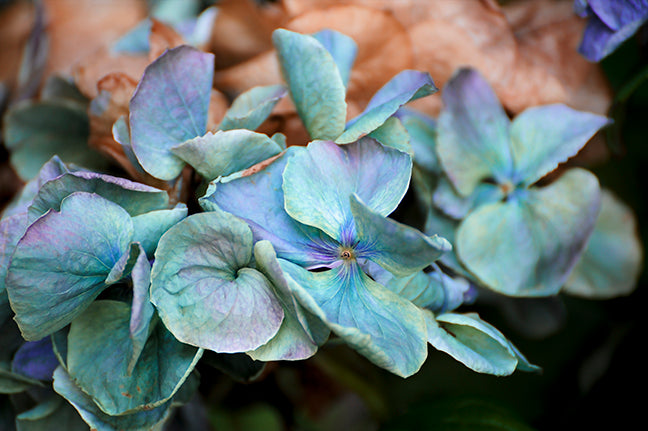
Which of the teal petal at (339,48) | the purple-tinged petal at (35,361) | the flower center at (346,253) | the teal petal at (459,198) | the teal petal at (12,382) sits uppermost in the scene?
the teal petal at (339,48)

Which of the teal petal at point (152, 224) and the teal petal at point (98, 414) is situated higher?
the teal petal at point (152, 224)

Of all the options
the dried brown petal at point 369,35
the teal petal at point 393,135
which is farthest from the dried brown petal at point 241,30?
the teal petal at point 393,135

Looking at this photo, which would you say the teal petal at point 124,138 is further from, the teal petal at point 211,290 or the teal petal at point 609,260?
the teal petal at point 609,260

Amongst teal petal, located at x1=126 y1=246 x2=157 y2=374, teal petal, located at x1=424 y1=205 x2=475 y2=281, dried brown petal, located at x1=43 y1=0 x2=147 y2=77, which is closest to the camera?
teal petal, located at x1=126 y1=246 x2=157 y2=374

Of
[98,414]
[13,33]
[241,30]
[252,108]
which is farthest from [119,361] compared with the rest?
[13,33]

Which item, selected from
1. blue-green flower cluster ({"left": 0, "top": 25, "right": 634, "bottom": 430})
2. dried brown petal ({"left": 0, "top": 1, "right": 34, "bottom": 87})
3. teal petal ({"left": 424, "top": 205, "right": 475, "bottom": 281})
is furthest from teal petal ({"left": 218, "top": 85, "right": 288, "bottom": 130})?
dried brown petal ({"left": 0, "top": 1, "right": 34, "bottom": 87})

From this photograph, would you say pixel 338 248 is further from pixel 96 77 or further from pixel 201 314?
pixel 96 77

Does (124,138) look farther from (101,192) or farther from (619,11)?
(619,11)

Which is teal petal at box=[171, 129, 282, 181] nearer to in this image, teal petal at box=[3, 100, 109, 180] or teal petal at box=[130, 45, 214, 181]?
teal petal at box=[130, 45, 214, 181]
